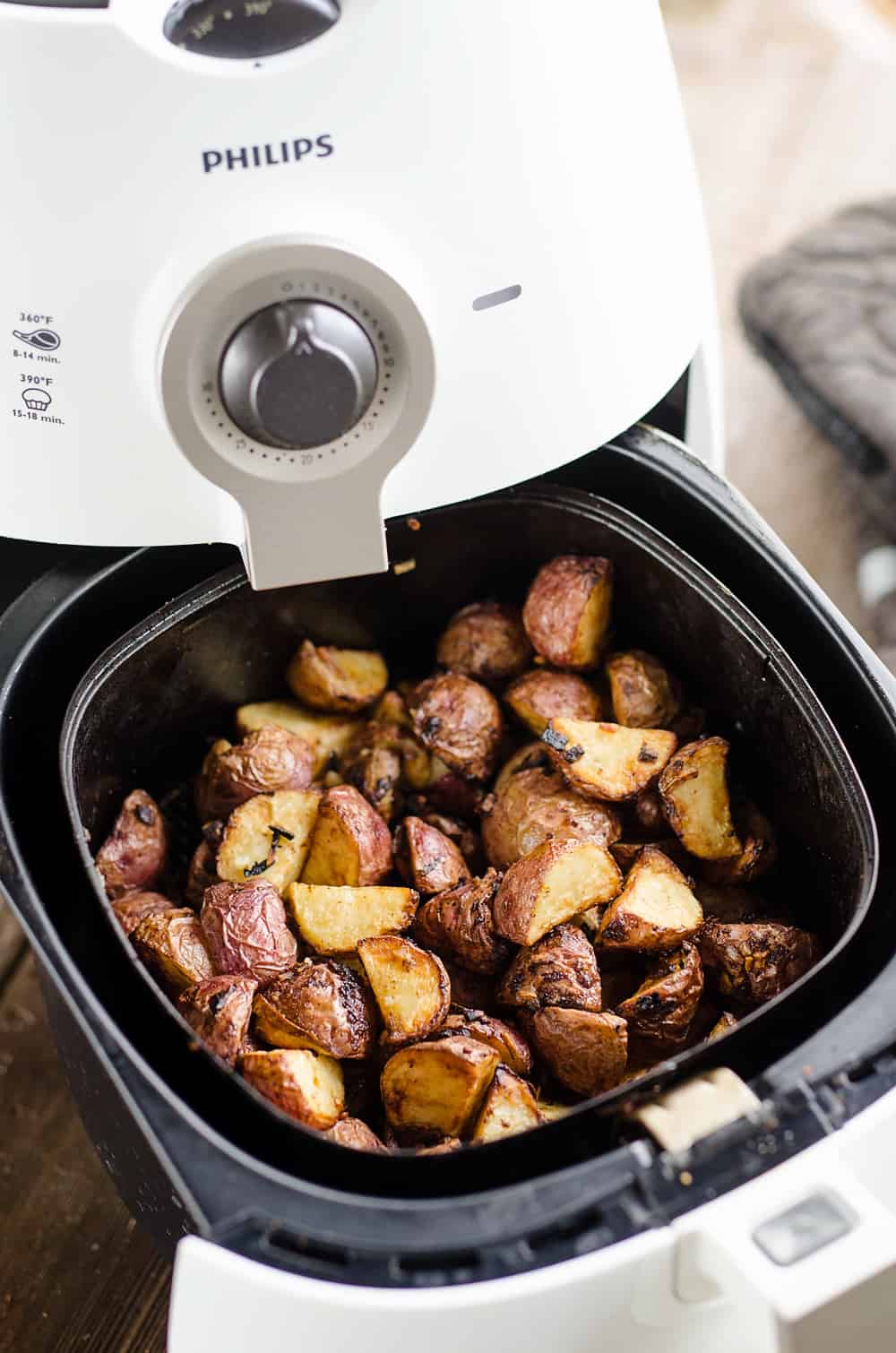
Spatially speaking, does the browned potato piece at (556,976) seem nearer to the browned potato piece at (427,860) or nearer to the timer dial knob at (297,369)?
the browned potato piece at (427,860)

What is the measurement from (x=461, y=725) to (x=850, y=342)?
55 centimetres

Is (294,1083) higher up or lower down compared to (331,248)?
lower down

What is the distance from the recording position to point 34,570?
692 millimetres

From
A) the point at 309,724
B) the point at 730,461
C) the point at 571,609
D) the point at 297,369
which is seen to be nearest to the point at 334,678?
the point at 309,724

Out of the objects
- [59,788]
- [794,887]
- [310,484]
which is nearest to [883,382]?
[794,887]

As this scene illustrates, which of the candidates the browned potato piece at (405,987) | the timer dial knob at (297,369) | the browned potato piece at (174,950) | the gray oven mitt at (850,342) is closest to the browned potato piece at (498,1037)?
the browned potato piece at (405,987)

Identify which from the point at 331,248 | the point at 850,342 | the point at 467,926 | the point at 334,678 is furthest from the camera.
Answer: the point at 850,342

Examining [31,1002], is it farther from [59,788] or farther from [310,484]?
[310,484]

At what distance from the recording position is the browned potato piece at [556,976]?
601 millimetres

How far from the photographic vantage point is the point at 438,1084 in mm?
568

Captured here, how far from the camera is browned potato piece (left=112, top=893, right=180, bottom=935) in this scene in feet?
2.13

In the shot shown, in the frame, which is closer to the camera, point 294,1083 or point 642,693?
point 294,1083

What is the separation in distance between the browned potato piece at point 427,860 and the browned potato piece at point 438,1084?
0.10 meters

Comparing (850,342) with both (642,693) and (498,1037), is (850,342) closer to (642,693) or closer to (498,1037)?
(642,693)
